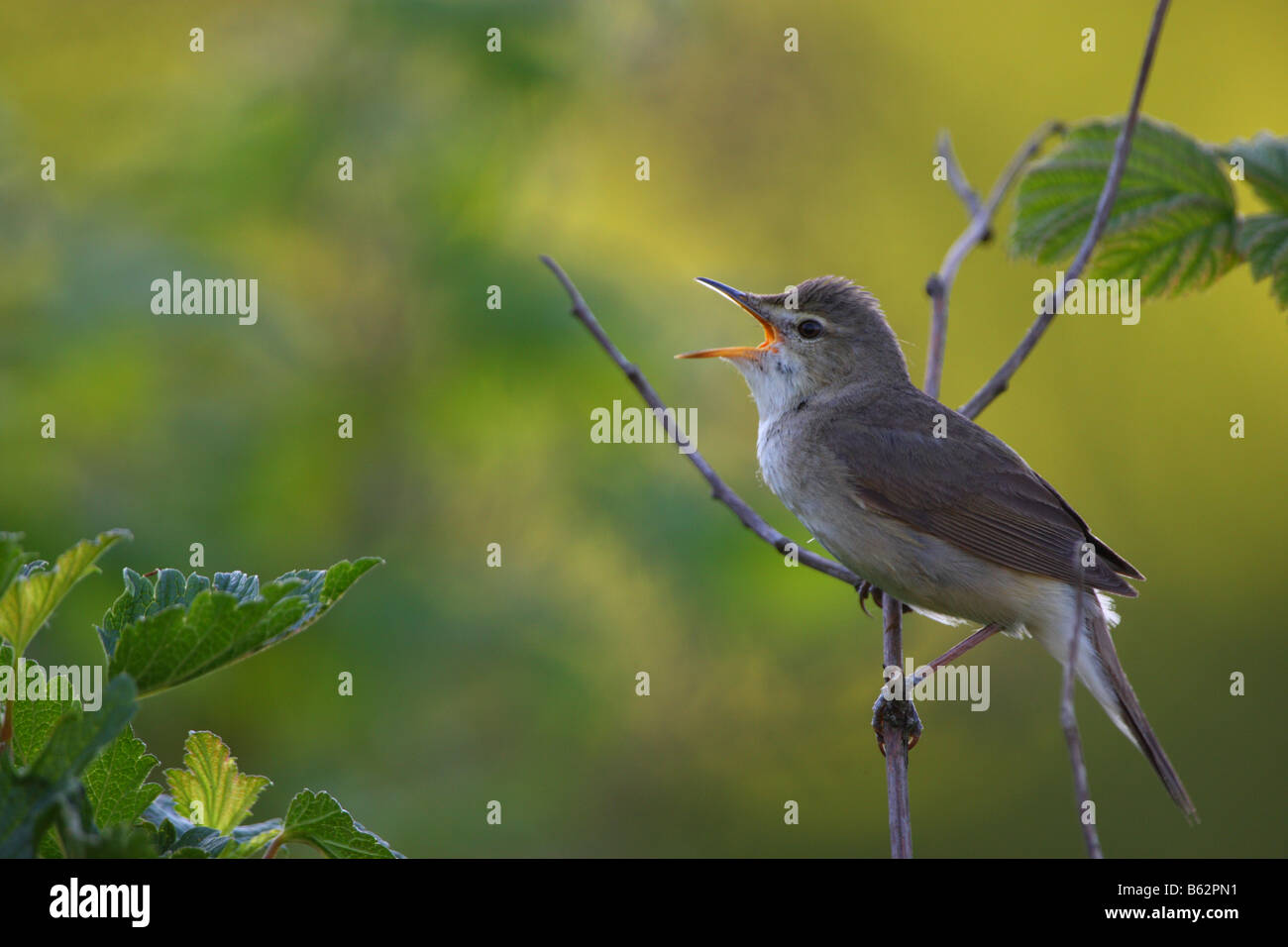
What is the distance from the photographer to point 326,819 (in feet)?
5.22

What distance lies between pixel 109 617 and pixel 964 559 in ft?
9.94

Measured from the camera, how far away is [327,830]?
160 cm

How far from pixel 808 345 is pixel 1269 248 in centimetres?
178

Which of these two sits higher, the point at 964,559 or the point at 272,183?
the point at 272,183

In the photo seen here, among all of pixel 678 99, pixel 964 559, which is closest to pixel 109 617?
pixel 964 559

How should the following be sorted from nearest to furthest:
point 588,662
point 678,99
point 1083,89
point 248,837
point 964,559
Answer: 1. point 248,837
2. point 964,559
3. point 588,662
4. point 678,99
5. point 1083,89

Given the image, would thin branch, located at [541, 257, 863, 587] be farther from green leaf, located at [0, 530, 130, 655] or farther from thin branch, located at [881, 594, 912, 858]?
green leaf, located at [0, 530, 130, 655]

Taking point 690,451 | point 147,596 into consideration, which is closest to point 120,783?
point 147,596

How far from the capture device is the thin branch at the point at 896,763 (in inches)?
94.4

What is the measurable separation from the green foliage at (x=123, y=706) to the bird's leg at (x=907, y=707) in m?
2.07

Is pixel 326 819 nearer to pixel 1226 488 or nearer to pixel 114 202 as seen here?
pixel 114 202

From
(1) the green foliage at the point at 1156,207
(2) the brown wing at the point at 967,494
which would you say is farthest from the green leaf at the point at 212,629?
(2) the brown wing at the point at 967,494

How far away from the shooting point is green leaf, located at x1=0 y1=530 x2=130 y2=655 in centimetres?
138

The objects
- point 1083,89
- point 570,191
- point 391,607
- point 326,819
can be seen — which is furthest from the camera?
point 1083,89
